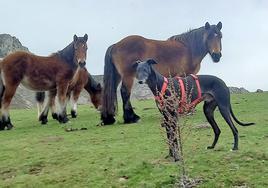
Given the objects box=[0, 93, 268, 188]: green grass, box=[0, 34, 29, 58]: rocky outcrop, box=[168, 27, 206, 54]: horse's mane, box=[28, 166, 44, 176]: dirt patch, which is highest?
box=[0, 34, 29, 58]: rocky outcrop

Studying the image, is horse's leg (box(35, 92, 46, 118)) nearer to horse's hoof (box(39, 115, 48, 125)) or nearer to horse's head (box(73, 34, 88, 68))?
horse's hoof (box(39, 115, 48, 125))

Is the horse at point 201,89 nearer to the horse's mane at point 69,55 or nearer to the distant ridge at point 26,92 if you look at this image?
the horse's mane at point 69,55

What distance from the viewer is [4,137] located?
11.8m

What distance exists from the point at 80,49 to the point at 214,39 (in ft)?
12.9

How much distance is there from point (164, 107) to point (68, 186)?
196 centimetres

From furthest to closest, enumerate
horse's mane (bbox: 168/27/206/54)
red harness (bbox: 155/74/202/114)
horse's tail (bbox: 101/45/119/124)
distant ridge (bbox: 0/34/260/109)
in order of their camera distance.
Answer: distant ridge (bbox: 0/34/260/109), horse's mane (bbox: 168/27/206/54), horse's tail (bbox: 101/45/119/124), red harness (bbox: 155/74/202/114)

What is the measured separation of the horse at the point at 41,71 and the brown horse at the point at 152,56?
1330mm

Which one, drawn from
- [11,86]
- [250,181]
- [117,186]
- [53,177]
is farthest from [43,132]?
[250,181]

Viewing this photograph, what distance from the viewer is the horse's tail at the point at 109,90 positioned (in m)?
12.4

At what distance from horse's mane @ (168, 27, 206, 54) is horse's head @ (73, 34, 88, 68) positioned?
9.23ft

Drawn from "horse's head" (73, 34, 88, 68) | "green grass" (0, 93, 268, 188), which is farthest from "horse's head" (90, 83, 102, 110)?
"green grass" (0, 93, 268, 188)

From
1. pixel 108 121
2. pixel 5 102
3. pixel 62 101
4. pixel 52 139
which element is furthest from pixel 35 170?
pixel 62 101

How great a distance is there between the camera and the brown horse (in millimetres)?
12656

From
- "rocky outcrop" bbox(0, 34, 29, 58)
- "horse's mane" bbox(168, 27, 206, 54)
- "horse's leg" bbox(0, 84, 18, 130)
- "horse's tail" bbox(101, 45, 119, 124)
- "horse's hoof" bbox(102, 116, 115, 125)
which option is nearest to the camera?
"horse's tail" bbox(101, 45, 119, 124)
